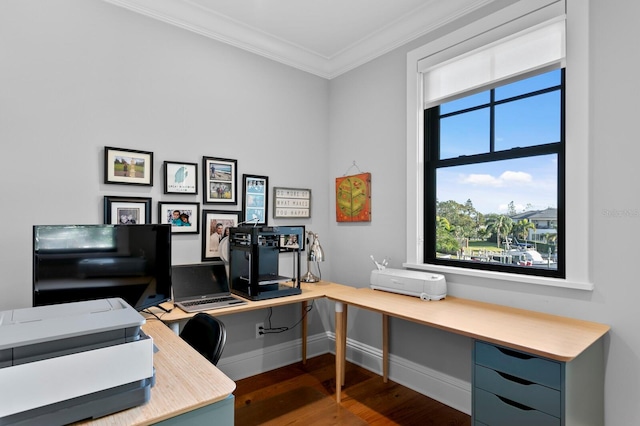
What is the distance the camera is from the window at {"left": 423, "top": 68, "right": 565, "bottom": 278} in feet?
7.04

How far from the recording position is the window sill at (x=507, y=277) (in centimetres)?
195

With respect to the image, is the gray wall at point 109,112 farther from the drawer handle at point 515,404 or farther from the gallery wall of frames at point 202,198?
the drawer handle at point 515,404

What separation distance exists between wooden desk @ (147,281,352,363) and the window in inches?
34.4

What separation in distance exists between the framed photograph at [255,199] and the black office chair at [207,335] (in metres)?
1.16

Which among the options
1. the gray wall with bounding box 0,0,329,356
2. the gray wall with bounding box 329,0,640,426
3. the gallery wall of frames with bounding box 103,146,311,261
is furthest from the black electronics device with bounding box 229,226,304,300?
the gray wall with bounding box 329,0,640,426

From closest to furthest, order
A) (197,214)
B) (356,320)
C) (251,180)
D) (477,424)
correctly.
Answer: (477,424)
(197,214)
(251,180)
(356,320)

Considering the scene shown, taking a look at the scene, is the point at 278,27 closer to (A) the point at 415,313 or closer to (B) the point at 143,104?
(B) the point at 143,104

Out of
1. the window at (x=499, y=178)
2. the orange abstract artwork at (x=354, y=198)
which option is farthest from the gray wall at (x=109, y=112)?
the window at (x=499, y=178)

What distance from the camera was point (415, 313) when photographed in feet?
6.90

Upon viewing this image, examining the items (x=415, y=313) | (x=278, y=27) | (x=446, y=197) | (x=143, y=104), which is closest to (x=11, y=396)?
(x=415, y=313)

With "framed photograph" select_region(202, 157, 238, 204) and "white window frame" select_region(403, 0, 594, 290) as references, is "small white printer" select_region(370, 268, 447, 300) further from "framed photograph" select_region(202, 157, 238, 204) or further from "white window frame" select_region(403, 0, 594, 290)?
"framed photograph" select_region(202, 157, 238, 204)

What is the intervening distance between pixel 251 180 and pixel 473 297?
1896 millimetres

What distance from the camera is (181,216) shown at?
2.63 metres

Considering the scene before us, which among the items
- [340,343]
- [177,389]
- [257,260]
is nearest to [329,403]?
[340,343]
